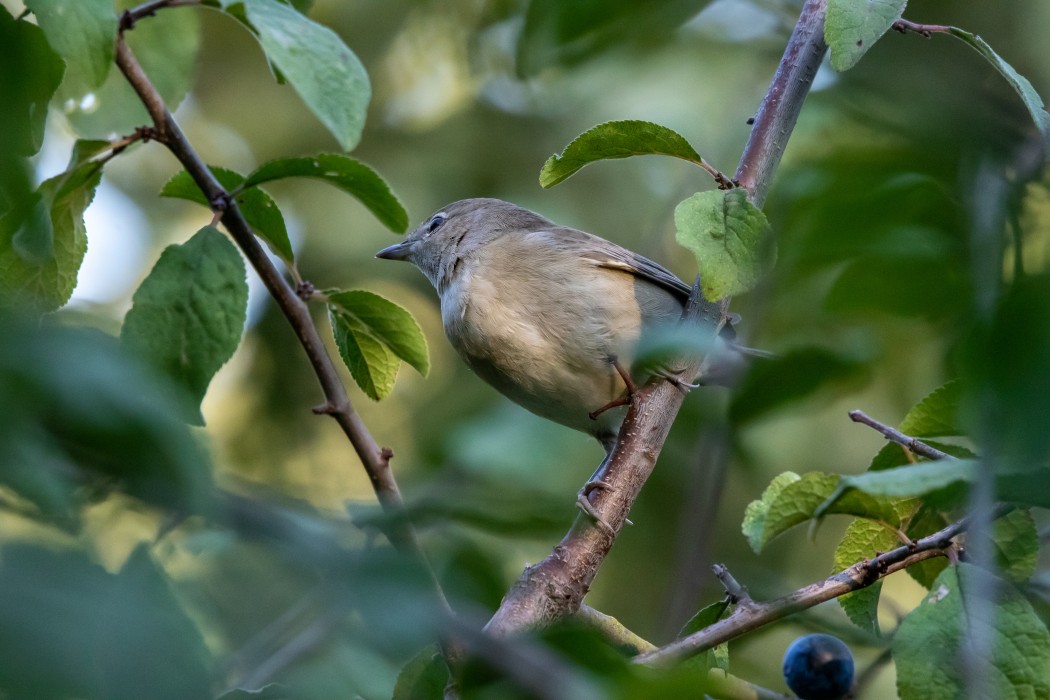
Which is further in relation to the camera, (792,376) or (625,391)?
(625,391)

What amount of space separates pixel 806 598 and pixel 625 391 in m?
2.24

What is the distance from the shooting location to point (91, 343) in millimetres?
822

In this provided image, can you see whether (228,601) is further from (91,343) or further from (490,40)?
(490,40)

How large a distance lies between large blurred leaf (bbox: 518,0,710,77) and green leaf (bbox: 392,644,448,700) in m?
1.24

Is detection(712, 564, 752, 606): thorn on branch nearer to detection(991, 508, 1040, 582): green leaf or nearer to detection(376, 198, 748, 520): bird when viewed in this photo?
detection(991, 508, 1040, 582): green leaf

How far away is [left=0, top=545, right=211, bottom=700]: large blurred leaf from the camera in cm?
70

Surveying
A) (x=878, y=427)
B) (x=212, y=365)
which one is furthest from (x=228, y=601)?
(x=878, y=427)

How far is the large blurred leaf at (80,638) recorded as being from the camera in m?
0.70

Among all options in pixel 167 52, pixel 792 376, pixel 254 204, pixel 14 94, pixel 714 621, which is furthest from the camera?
pixel 167 52

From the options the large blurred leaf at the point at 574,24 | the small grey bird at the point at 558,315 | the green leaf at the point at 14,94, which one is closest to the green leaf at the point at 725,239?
the large blurred leaf at the point at 574,24

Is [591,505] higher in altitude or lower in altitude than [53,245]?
lower

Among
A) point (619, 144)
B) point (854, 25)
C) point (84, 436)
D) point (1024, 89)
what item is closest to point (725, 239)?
point (619, 144)

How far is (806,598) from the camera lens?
193 cm

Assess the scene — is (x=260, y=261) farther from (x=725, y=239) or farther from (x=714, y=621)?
(x=714, y=621)
